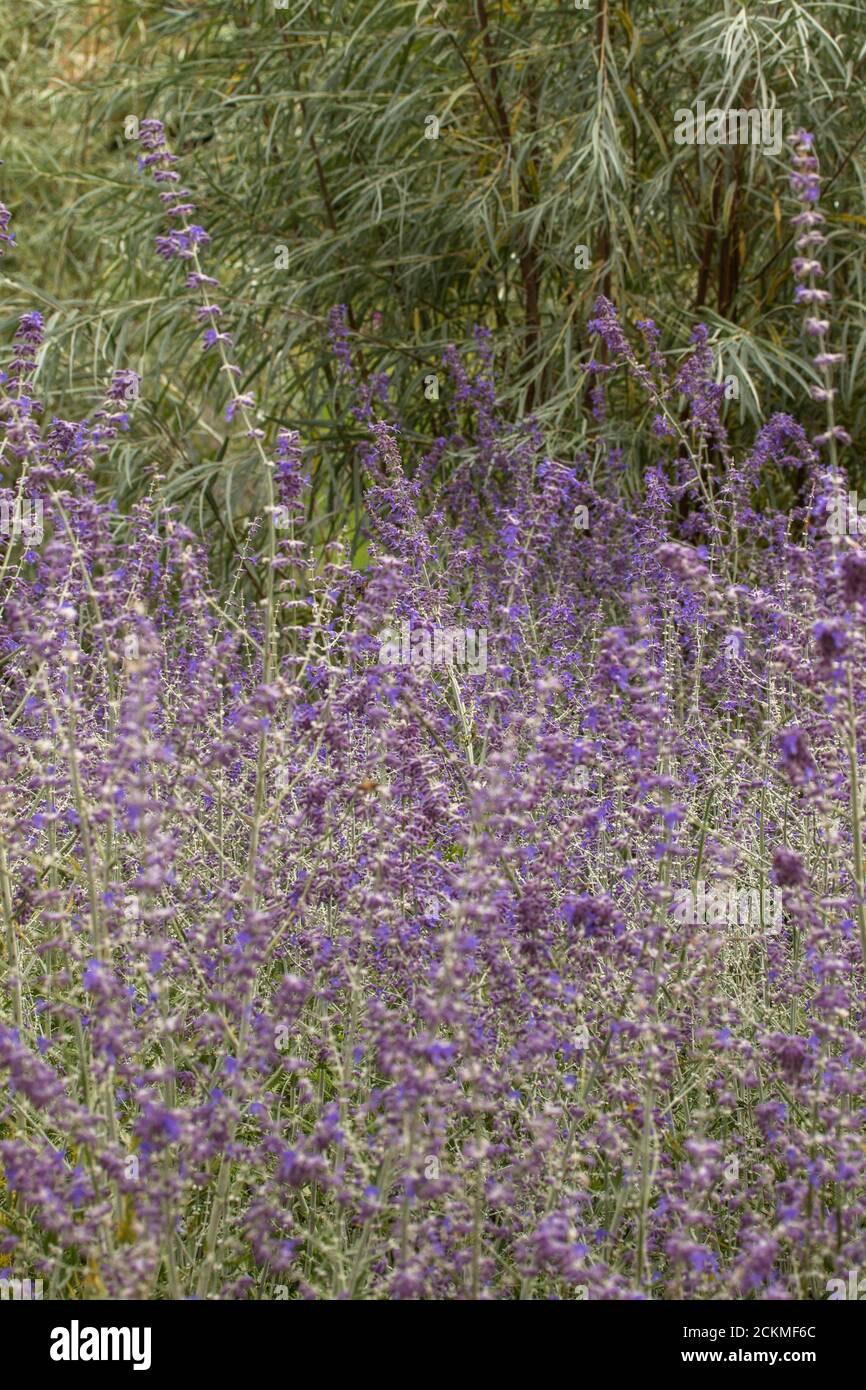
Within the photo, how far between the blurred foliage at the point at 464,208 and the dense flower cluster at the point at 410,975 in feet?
7.00

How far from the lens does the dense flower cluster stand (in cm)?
190

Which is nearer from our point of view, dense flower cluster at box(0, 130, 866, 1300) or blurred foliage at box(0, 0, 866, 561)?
dense flower cluster at box(0, 130, 866, 1300)

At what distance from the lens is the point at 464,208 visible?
5020mm

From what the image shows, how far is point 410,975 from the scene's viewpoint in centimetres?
230

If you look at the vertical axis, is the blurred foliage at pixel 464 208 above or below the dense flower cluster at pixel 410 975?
above

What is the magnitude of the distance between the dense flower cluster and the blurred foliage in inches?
84.0

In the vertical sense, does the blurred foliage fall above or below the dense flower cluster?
above

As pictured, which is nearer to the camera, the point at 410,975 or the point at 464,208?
the point at 410,975

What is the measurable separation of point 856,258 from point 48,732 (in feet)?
10.5

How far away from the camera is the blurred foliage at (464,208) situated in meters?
5.05

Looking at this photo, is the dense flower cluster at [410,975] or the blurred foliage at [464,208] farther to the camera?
the blurred foliage at [464,208]

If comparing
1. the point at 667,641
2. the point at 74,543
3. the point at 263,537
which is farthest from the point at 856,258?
the point at 74,543

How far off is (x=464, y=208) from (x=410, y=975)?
336 centimetres

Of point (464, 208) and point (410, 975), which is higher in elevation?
point (464, 208)
